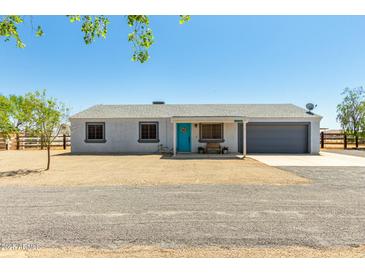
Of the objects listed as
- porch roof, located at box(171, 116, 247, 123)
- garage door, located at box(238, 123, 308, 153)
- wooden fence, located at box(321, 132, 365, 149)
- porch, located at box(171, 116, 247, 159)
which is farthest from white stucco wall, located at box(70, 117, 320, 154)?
wooden fence, located at box(321, 132, 365, 149)

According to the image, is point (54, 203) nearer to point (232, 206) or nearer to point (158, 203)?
point (158, 203)

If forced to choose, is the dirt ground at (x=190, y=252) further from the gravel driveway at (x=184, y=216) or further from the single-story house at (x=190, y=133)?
the single-story house at (x=190, y=133)

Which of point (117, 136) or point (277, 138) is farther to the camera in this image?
point (117, 136)

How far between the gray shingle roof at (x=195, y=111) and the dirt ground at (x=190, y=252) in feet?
48.4

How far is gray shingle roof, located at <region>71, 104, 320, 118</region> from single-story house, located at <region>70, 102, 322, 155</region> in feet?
0.50

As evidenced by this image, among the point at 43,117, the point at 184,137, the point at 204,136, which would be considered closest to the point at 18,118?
the point at 43,117

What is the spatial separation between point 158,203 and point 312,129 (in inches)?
631

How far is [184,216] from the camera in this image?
13.6 ft

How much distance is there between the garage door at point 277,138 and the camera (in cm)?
1703

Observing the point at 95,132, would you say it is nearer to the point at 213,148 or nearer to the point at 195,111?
the point at 195,111

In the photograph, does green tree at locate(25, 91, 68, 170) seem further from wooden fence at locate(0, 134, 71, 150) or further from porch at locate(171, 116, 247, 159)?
wooden fence at locate(0, 134, 71, 150)

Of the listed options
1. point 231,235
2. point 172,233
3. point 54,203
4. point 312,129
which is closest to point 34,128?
point 54,203

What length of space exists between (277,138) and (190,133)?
703cm
